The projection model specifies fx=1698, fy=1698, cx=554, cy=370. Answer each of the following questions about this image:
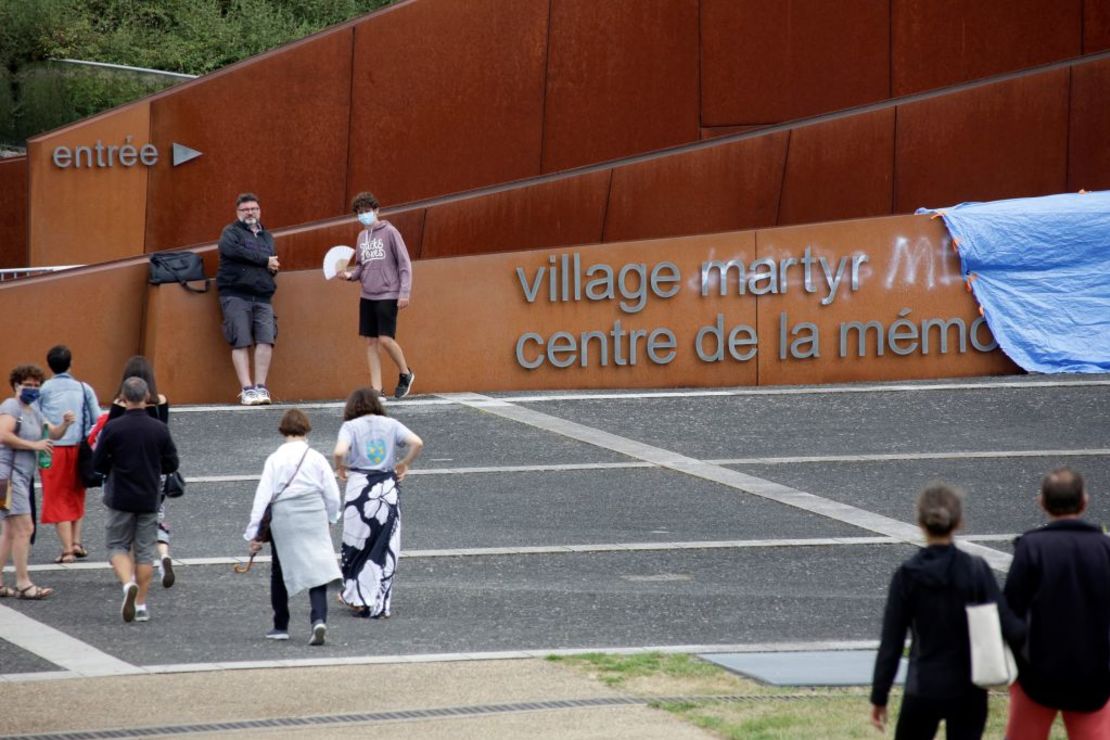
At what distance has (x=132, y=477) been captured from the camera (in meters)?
9.61

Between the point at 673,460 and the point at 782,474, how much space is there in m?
0.96

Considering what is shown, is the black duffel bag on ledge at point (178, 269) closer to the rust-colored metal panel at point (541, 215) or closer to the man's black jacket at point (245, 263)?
the man's black jacket at point (245, 263)

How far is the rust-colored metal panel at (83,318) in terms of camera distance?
1661 cm

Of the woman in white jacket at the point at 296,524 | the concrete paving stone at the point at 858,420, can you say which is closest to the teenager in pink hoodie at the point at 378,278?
the concrete paving stone at the point at 858,420

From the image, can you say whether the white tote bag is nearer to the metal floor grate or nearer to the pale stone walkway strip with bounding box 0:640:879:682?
the metal floor grate

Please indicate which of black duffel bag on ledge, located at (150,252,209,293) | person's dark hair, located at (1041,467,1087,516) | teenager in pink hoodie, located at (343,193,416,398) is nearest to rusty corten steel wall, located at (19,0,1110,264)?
black duffel bag on ledge, located at (150,252,209,293)

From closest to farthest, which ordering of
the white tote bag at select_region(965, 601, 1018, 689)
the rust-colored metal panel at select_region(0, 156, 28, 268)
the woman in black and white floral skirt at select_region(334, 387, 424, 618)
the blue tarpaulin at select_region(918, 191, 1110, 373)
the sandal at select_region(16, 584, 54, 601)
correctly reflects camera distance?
the white tote bag at select_region(965, 601, 1018, 689)
the woman in black and white floral skirt at select_region(334, 387, 424, 618)
the sandal at select_region(16, 584, 54, 601)
the blue tarpaulin at select_region(918, 191, 1110, 373)
the rust-colored metal panel at select_region(0, 156, 28, 268)

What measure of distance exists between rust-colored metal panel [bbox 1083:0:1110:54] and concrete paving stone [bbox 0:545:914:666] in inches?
479

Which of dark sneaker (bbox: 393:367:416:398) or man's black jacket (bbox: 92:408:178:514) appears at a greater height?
dark sneaker (bbox: 393:367:416:398)

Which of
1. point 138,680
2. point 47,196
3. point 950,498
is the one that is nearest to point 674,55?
point 47,196

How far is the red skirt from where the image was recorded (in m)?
10.7

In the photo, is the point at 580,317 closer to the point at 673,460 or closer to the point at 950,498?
the point at 673,460

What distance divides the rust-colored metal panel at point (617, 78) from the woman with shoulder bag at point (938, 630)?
617 inches

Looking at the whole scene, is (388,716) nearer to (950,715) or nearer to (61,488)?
(950,715)
